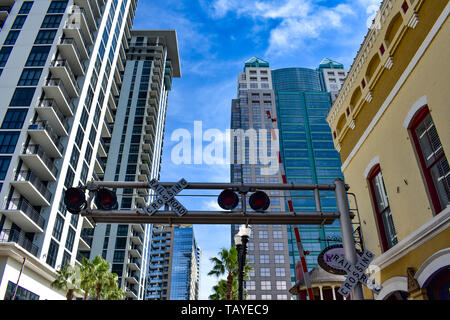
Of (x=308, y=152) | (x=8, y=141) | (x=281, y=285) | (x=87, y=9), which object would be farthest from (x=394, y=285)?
(x=308, y=152)

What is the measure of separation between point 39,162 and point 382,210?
3525cm

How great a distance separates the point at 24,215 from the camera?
1361 inches

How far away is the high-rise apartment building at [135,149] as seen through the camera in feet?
245

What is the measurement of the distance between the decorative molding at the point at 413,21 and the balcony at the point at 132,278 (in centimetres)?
7193

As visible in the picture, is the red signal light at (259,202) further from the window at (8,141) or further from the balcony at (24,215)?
the window at (8,141)

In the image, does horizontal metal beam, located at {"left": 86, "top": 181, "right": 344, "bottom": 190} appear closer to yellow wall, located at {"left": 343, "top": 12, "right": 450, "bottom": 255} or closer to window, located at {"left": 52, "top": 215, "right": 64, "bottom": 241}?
yellow wall, located at {"left": 343, "top": 12, "right": 450, "bottom": 255}

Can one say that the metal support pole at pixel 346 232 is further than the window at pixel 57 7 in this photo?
No

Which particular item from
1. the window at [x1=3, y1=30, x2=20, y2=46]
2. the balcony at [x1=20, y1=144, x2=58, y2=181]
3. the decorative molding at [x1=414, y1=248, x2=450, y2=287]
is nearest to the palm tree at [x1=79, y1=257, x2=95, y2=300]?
the balcony at [x1=20, y1=144, x2=58, y2=181]

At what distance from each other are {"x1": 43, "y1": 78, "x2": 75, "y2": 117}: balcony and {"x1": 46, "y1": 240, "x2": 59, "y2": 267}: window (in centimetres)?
1588

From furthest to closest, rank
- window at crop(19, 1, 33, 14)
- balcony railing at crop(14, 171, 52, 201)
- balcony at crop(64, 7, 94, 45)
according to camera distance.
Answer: balcony at crop(64, 7, 94, 45) < window at crop(19, 1, 33, 14) < balcony railing at crop(14, 171, 52, 201)

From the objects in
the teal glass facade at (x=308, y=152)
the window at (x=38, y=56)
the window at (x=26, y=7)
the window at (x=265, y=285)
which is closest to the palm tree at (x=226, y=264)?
the window at (x=38, y=56)

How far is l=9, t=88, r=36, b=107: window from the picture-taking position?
3994 centimetres

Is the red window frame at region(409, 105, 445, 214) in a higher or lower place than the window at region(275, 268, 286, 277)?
lower

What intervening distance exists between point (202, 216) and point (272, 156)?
101607 mm
